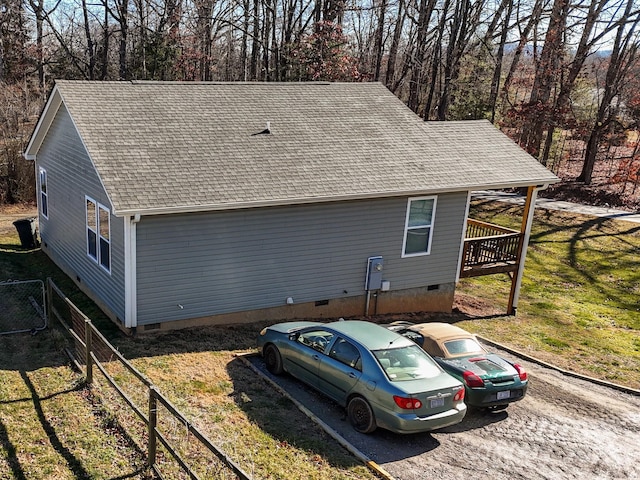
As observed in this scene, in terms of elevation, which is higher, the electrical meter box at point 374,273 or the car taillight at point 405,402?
the electrical meter box at point 374,273

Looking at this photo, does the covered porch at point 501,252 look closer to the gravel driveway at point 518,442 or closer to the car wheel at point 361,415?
the gravel driveway at point 518,442

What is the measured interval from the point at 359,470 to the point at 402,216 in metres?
7.97

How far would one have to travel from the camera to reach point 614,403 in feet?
39.0

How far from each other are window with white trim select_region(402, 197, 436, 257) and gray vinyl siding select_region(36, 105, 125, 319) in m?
7.06

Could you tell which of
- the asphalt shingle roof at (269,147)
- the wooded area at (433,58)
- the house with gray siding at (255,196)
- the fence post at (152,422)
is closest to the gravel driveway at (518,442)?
the house with gray siding at (255,196)

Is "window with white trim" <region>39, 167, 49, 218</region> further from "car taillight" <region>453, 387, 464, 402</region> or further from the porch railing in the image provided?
"car taillight" <region>453, 387, 464, 402</region>

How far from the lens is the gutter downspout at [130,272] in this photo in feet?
37.7

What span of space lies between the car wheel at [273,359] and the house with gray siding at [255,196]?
2242 millimetres

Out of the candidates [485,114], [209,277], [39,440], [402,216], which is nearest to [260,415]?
[39,440]

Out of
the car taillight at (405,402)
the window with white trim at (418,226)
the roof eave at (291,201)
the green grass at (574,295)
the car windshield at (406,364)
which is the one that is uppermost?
the roof eave at (291,201)

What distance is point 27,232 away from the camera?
18.6 m

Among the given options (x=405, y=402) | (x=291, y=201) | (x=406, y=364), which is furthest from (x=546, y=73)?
(x=405, y=402)

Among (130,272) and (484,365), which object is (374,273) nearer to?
(484,365)

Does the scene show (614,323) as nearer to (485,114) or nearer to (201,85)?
Result: (201,85)
